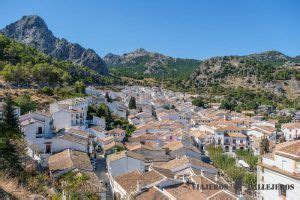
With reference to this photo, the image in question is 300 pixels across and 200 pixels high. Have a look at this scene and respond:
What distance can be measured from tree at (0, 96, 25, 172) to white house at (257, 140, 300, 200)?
12.5m

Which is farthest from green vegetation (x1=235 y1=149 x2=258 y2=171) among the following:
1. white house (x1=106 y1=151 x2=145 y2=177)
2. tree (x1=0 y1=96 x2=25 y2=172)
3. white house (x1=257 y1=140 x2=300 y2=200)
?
white house (x1=257 y1=140 x2=300 y2=200)

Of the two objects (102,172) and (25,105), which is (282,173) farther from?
(25,105)

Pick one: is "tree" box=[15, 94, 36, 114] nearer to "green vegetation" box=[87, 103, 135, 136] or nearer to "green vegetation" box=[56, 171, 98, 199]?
"green vegetation" box=[87, 103, 135, 136]

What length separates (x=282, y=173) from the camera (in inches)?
544

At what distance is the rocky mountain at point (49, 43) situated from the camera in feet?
520

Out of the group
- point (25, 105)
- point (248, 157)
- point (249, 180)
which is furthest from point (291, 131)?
point (25, 105)

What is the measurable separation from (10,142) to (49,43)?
15808 cm

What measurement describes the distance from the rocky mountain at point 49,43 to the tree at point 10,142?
404ft

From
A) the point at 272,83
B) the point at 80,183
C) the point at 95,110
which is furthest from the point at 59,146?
the point at 272,83

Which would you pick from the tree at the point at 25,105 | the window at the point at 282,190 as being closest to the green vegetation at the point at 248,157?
the tree at the point at 25,105

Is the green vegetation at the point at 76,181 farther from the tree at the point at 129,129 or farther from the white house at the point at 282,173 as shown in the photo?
the tree at the point at 129,129

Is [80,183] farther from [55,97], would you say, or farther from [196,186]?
[55,97]

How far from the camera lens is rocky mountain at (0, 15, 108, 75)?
15850 cm

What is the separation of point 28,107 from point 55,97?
14.4 metres
